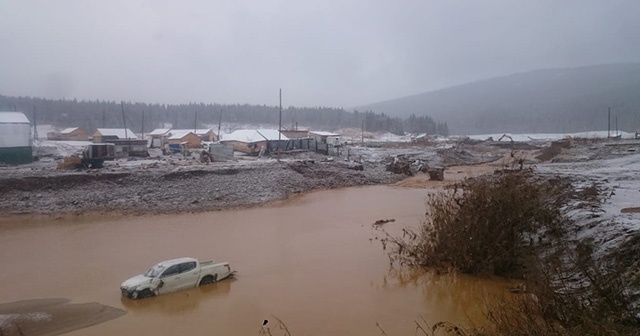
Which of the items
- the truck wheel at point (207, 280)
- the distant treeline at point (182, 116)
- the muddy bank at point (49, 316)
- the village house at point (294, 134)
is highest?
the distant treeline at point (182, 116)

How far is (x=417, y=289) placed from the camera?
11.1 metres

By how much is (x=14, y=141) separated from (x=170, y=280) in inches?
1233

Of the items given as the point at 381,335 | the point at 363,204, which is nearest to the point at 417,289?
the point at 381,335

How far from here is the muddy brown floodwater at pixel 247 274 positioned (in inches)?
376

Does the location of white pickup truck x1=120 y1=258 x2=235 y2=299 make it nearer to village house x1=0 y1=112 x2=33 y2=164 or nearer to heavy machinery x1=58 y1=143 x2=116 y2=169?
heavy machinery x1=58 y1=143 x2=116 y2=169

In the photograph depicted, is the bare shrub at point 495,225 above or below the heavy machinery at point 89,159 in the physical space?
below

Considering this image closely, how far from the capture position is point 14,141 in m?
34.2

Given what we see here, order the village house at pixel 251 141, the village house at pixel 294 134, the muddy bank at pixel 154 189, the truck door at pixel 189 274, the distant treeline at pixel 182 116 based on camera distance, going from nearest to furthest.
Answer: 1. the truck door at pixel 189 274
2. the muddy bank at pixel 154 189
3. the village house at pixel 251 141
4. the village house at pixel 294 134
5. the distant treeline at pixel 182 116

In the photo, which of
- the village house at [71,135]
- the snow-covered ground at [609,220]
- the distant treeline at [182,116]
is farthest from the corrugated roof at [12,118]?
the distant treeline at [182,116]

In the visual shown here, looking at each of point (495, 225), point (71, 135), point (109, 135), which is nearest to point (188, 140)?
point (109, 135)

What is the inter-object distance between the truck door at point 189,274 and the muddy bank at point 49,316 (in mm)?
1680

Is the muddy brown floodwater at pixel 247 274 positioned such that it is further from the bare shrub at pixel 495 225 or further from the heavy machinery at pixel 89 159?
the heavy machinery at pixel 89 159

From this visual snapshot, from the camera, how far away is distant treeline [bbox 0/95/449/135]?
96062 mm

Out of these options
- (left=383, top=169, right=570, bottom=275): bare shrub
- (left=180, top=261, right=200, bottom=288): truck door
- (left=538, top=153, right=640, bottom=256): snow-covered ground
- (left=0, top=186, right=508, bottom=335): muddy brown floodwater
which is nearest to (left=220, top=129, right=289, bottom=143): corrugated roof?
(left=0, top=186, right=508, bottom=335): muddy brown floodwater
